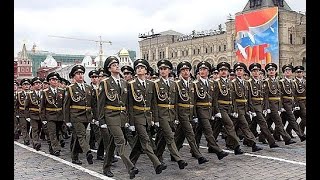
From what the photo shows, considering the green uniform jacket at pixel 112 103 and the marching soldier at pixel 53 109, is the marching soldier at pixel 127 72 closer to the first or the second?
the green uniform jacket at pixel 112 103

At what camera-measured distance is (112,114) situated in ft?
21.6

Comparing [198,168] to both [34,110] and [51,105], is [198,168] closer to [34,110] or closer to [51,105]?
[51,105]

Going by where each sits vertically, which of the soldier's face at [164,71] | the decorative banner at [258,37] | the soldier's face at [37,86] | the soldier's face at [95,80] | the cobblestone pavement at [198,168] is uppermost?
the decorative banner at [258,37]

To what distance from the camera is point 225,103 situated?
810cm

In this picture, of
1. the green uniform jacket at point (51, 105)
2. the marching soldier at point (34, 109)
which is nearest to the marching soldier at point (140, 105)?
the green uniform jacket at point (51, 105)

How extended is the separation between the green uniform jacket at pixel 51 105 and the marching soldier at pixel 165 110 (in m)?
2.90

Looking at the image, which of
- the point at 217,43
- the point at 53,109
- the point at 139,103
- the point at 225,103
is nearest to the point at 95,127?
the point at 53,109

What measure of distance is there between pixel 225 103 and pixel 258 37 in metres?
48.6

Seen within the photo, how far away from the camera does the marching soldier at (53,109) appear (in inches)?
354

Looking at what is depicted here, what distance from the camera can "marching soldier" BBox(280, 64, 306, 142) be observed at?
9.34 meters

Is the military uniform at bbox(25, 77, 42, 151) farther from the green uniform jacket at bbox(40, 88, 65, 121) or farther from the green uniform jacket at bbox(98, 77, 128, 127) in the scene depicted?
the green uniform jacket at bbox(98, 77, 128, 127)
